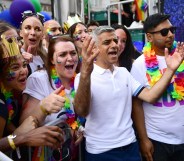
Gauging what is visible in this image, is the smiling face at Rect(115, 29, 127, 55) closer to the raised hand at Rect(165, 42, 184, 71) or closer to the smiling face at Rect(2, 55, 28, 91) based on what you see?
the raised hand at Rect(165, 42, 184, 71)

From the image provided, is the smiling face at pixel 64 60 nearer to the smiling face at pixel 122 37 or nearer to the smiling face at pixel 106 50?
the smiling face at pixel 106 50

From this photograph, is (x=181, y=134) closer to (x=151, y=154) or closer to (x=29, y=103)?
(x=151, y=154)

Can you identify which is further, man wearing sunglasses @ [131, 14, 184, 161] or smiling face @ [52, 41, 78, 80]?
man wearing sunglasses @ [131, 14, 184, 161]

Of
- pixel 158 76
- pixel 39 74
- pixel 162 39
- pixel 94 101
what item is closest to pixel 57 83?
pixel 39 74

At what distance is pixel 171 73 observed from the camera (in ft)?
8.40

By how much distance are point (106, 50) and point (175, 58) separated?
0.59 metres

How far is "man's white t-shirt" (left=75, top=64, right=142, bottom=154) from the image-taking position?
2346mm

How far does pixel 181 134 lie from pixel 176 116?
17 cm

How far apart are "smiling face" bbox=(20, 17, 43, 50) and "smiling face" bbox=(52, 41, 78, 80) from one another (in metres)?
1.03

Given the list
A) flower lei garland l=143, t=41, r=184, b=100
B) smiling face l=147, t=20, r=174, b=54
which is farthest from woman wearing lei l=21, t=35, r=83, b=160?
smiling face l=147, t=20, r=174, b=54

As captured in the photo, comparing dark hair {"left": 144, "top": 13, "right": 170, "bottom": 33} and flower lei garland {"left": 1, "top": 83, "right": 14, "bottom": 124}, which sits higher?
dark hair {"left": 144, "top": 13, "right": 170, "bottom": 33}

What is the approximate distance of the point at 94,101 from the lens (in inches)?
92.4

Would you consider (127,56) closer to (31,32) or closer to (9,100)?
(31,32)

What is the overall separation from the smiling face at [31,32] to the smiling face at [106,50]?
120 cm
